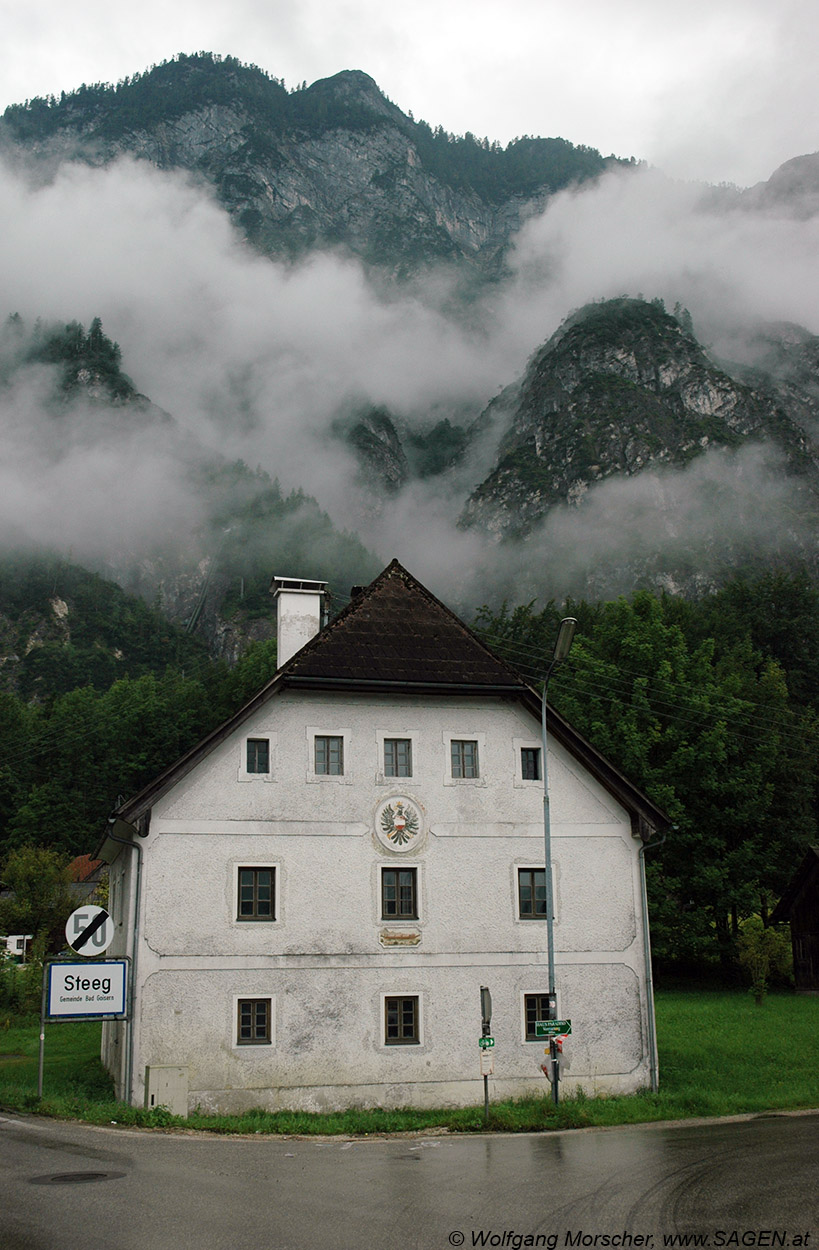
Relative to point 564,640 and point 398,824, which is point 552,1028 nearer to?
point 398,824

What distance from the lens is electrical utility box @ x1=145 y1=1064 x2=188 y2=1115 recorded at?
2183 cm

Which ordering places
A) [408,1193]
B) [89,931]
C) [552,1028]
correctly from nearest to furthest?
[408,1193]
[552,1028]
[89,931]

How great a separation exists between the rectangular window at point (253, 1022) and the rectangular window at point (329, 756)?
545cm

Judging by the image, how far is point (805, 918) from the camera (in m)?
42.8

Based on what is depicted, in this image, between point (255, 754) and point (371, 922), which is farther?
point (255, 754)

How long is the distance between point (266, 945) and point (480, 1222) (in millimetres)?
13864

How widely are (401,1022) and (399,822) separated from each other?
458 centimetres

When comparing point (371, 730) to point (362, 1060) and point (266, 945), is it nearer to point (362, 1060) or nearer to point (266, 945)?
point (266, 945)

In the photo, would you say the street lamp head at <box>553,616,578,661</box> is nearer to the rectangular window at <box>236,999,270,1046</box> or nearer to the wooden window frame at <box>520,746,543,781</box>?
the wooden window frame at <box>520,746,543,781</box>

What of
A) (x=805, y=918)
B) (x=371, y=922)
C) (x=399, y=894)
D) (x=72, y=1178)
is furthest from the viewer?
(x=805, y=918)

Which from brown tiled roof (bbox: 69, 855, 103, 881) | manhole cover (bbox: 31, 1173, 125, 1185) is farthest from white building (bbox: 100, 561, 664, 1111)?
brown tiled roof (bbox: 69, 855, 103, 881)

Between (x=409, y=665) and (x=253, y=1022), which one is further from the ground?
(x=409, y=665)

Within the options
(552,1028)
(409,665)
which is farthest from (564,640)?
(552,1028)

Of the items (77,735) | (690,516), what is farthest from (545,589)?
(77,735)
